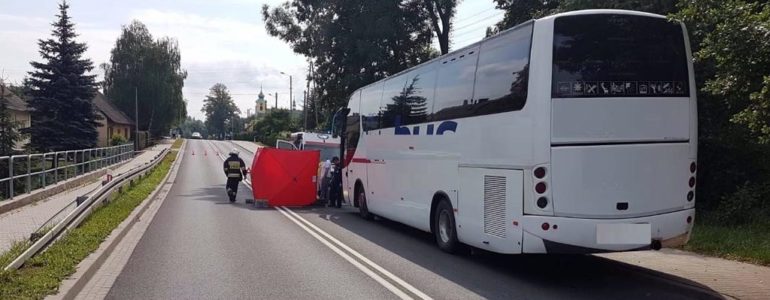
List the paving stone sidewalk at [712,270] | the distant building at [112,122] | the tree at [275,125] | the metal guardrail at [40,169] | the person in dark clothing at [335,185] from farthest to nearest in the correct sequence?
the tree at [275,125], the distant building at [112,122], the person in dark clothing at [335,185], the metal guardrail at [40,169], the paving stone sidewalk at [712,270]

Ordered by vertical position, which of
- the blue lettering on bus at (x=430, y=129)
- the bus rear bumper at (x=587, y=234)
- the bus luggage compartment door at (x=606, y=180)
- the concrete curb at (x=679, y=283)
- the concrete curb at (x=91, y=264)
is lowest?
the concrete curb at (x=679, y=283)

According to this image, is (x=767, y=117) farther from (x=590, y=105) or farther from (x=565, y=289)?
(x=565, y=289)

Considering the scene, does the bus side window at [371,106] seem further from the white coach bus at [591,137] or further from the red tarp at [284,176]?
the white coach bus at [591,137]

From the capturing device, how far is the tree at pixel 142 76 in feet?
250

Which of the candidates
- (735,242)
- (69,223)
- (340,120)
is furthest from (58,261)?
(340,120)

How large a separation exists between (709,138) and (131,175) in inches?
703

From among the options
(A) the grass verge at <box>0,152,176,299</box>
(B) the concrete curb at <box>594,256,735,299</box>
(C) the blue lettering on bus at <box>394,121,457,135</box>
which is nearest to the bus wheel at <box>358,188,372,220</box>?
(C) the blue lettering on bus at <box>394,121,457,135</box>

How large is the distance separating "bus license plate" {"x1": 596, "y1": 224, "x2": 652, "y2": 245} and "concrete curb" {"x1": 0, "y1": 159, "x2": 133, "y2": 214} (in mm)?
13038

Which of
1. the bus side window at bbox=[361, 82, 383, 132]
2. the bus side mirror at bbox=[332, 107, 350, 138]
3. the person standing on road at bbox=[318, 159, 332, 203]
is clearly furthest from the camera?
the person standing on road at bbox=[318, 159, 332, 203]

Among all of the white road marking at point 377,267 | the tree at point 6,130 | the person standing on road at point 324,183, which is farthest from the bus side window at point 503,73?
the tree at point 6,130

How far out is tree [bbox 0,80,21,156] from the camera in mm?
25969

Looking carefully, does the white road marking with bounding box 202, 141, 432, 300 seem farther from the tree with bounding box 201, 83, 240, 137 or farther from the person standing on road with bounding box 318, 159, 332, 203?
the tree with bounding box 201, 83, 240, 137

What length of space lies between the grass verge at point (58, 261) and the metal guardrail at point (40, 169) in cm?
387

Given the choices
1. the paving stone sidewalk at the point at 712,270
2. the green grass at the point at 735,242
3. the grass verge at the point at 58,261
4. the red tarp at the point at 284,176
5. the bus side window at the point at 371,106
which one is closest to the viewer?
the grass verge at the point at 58,261
